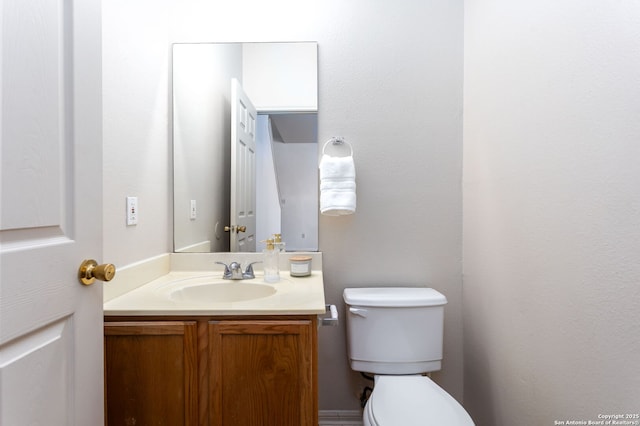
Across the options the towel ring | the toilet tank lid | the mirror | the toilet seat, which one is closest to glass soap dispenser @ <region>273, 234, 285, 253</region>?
the mirror

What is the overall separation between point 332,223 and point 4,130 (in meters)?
1.23

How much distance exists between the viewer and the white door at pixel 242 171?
161 centimetres

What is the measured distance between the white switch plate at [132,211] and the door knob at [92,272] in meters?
0.49

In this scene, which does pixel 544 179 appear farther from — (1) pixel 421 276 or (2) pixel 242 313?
(2) pixel 242 313

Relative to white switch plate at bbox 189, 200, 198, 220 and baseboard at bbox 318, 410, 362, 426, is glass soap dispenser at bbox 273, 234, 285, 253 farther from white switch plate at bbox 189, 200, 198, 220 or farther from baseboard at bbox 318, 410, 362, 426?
baseboard at bbox 318, 410, 362, 426

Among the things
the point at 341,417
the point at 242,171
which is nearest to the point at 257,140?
the point at 242,171

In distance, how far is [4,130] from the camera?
1.89 feet

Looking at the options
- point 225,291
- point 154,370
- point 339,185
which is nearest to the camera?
point 154,370

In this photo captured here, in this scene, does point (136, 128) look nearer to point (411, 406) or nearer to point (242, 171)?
point (242, 171)

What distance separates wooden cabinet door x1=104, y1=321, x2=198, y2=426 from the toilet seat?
1.88ft

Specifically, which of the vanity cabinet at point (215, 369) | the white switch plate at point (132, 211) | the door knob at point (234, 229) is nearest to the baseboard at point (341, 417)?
the vanity cabinet at point (215, 369)

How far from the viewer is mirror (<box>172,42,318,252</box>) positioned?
62.7 inches

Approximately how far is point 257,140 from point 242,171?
0.17m

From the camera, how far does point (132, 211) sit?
126 centimetres
